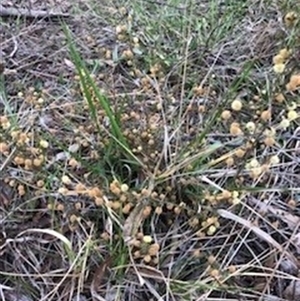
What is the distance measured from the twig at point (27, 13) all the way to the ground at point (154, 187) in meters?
0.36

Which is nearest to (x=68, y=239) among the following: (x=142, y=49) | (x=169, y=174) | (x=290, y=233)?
(x=169, y=174)

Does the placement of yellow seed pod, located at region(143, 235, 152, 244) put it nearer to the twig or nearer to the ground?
the ground

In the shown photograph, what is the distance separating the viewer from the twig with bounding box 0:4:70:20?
1806 millimetres

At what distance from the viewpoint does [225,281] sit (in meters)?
1.12

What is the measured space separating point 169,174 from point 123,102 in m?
0.22

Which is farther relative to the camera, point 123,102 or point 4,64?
point 4,64

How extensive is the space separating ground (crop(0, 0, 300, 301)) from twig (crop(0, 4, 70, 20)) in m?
0.36

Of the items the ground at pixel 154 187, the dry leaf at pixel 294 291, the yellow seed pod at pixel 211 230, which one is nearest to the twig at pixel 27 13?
the ground at pixel 154 187

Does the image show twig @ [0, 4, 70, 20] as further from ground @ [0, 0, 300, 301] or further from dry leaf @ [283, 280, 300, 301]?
dry leaf @ [283, 280, 300, 301]

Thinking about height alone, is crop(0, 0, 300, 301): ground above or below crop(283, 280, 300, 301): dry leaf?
above

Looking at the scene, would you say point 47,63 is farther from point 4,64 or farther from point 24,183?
point 24,183

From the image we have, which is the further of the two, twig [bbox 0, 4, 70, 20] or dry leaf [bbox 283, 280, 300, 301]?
twig [bbox 0, 4, 70, 20]

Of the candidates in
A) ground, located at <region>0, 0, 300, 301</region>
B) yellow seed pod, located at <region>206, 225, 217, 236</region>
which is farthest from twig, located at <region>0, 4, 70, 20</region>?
yellow seed pod, located at <region>206, 225, 217, 236</region>

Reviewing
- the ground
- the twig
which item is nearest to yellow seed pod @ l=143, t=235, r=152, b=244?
the ground
